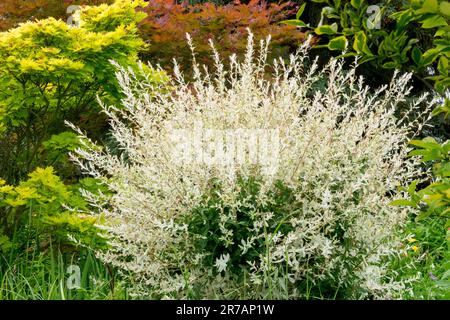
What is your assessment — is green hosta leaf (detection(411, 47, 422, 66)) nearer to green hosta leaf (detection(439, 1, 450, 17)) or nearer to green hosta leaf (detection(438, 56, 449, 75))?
green hosta leaf (detection(438, 56, 449, 75))

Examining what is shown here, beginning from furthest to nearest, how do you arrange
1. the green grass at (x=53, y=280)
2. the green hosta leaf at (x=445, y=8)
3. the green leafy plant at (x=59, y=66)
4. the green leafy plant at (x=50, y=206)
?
the green leafy plant at (x=59, y=66)
the green leafy plant at (x=50, y=206)
the green grass at (x=53, y=280)
the green hosta leaf at (x=445, y=8)

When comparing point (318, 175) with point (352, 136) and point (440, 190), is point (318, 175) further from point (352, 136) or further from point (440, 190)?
point (440, 190)

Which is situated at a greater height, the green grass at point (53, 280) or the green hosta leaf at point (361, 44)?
the green hosta leaf at point (361, 44)

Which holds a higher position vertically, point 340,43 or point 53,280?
point 340,43

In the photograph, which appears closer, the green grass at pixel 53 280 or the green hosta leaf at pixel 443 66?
the green hosta leaf at pixel 443 66

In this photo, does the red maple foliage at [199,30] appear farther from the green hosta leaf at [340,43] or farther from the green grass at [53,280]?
the green hosta leaf at [340,43]

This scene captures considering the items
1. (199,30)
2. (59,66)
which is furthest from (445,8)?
(199,30)

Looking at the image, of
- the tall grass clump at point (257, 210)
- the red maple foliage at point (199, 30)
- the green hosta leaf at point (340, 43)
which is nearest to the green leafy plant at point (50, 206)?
the tall grass clump at point (257, 210)

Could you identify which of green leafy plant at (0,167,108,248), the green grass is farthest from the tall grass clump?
green leafy plant at (0,167,108,248)

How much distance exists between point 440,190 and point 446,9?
440 mm

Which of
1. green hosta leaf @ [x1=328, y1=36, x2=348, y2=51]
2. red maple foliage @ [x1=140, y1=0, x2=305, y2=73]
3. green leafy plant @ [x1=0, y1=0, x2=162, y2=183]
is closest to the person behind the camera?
green hosta leaf @ [x1=328, y1=36, x2=348, y2=51]

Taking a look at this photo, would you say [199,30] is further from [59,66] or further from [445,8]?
[445,8]

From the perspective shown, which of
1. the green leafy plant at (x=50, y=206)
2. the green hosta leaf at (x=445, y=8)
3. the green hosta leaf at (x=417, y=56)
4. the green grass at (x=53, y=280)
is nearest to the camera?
the green hosta leaf at (x=445, y=8)
